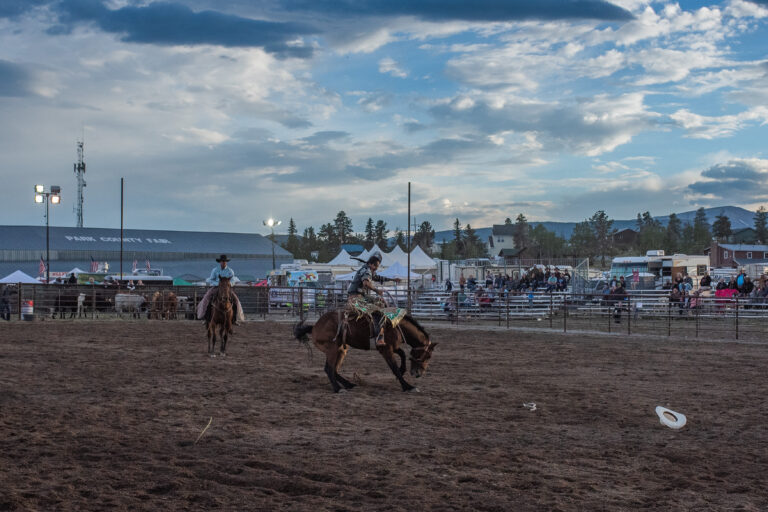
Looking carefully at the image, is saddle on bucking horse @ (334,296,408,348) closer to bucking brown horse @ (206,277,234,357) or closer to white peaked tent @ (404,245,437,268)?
bucking brown horse @ (206,277,234,357)

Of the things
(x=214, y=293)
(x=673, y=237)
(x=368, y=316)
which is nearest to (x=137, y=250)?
(x=214, y=293)

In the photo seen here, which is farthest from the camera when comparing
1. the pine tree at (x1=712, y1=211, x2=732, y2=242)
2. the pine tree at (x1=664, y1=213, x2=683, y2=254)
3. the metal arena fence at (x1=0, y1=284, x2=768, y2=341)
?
the pine tree at (x1=712, y1=211, x2=732, y2=242)

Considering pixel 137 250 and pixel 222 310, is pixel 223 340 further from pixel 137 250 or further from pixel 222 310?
pixel 137 250

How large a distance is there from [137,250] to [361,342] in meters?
71.1

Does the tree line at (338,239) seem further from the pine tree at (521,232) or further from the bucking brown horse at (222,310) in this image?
the bucking brown horse at (222,310)

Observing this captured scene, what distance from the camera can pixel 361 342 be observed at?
10867mm

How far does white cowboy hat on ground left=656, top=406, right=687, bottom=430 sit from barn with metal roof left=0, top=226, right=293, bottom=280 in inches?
2503

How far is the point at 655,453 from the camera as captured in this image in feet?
23.1

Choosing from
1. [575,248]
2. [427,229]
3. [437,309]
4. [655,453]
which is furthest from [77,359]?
[427,229]

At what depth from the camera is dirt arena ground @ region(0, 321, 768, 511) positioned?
5578 mm

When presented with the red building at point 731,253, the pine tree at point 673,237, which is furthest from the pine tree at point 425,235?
the red building at point 731,253

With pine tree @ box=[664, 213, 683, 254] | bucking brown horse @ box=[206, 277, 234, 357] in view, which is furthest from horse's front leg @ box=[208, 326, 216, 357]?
pine tree @ box=[664, 213, 683, 254]

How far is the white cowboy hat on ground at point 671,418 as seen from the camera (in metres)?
8.19

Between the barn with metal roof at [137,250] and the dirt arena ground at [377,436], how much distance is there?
5909 cm
